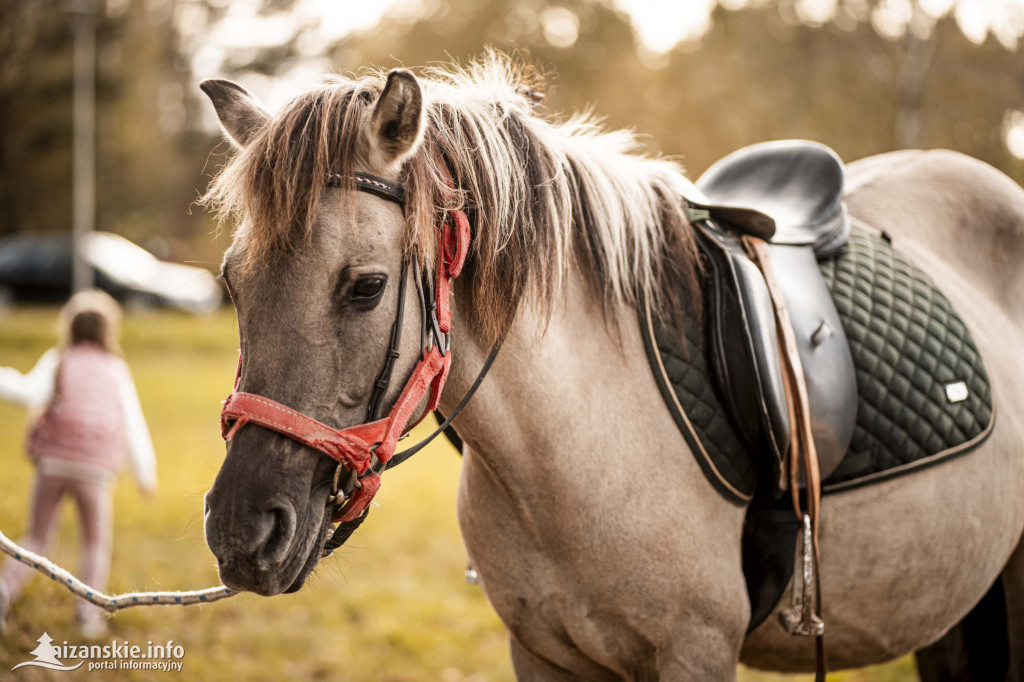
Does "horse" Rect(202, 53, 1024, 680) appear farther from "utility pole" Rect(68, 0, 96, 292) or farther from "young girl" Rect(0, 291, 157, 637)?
"utility pole" Rect(68, 0, 96, 292)

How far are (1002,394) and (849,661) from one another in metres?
0.94

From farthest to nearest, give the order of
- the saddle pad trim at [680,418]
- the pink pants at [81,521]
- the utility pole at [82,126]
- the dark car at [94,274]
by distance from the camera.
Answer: the dark car at [94,274], the utility pole at [82,126], the pink pants at [81,521], the saddle pad trim at [680,418]

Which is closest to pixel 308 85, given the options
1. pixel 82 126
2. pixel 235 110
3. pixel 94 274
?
pixel 235 110

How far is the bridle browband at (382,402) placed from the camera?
4.84 ft

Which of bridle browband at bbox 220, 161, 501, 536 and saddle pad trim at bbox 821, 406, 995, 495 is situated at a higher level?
bridle browband at bbox 220, 161, 501, 536

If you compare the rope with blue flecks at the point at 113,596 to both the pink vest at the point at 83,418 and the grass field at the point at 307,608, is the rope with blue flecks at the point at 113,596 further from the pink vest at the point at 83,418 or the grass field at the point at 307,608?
the pink vest at the point at 83,418

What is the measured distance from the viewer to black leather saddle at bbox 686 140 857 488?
76.9 inches

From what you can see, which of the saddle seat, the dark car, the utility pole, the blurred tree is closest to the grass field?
the saddle seat

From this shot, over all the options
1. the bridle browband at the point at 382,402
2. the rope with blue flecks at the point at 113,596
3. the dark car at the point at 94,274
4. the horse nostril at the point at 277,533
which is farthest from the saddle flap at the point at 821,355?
the dark car at the point at 94,274

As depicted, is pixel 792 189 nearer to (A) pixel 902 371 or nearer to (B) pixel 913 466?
(A) pixel 902 371

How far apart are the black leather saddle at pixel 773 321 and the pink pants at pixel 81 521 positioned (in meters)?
4.27

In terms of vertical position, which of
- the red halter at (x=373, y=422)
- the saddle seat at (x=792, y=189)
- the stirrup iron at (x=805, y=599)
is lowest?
the stirrup iron at (x=805, y=599)

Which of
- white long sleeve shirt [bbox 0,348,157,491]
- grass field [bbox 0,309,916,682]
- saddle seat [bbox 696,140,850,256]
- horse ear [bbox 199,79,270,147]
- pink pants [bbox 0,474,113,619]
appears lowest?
grass field [bbox 0,309,916,682]

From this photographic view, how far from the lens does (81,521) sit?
489 cm
